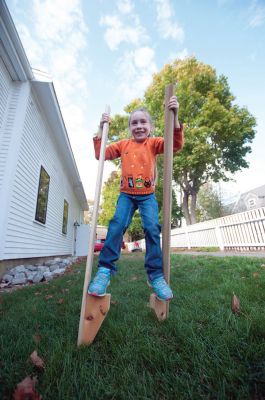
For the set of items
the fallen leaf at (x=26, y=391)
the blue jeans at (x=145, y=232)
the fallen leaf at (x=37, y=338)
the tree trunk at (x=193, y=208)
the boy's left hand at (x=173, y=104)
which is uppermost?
the tree trunk at (x=193, y=208)

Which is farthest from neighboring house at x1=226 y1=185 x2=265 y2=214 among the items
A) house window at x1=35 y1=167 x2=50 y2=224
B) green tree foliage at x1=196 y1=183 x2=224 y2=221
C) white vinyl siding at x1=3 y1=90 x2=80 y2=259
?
house window at x1=35 y1=167 x2=50 y2=224

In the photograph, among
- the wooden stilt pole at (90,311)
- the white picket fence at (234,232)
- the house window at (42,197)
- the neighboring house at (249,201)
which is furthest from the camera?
the neighboring house at (249,201)

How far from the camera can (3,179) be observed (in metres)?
5.25

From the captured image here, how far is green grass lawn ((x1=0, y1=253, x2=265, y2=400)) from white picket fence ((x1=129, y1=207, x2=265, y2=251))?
25.6 feet

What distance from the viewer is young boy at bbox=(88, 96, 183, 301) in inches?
77.4

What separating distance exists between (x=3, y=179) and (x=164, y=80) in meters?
17.8

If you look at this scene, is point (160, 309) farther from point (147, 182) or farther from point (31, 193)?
point (31, 193)

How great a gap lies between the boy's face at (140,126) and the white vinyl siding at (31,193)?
410cm

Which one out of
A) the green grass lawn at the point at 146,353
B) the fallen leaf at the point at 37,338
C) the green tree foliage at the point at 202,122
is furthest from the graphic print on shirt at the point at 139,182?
the green tree foliage at the point at 202,122

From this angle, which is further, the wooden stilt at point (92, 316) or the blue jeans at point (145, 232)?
the blue jeans at point (145, 232)

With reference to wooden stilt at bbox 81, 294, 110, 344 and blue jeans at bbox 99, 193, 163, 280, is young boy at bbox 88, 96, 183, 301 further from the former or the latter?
wooden stilt at bbox 81, 294, 110, 344

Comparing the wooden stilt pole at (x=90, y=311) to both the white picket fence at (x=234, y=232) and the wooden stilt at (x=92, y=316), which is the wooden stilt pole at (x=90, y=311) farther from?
the white picket fence at (x=234, y=232)

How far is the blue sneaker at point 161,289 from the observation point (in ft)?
6.02

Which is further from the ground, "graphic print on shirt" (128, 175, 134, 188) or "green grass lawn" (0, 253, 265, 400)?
"graphic print on shirt" (128, 175, 134, 188)
